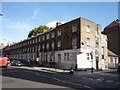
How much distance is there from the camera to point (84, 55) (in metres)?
26.5

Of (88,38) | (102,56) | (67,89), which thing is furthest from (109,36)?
(67,89)

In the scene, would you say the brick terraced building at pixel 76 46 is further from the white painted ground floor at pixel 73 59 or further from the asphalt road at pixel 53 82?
the asphalt road at pixel 53 82

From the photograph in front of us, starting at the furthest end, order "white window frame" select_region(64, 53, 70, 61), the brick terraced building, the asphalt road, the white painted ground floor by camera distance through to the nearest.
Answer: "white window frame" select_region(64, 53, 70, 61)
the brick terraced building
the white painted ground floor
the asphalt road

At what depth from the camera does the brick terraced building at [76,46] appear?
26438 mm

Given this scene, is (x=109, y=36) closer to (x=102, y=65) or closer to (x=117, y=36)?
(x=117, y=36)

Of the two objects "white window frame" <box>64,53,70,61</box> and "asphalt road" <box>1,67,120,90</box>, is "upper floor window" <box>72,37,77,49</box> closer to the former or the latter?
"white window frame" <box>64,53,70,61</box>

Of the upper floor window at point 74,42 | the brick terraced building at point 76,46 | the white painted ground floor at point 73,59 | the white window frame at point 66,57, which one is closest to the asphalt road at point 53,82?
the brick terraced building at point 76,46

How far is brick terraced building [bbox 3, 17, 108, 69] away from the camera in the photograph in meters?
26.4

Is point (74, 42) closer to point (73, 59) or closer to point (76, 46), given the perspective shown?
point (76, 46)

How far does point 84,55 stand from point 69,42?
4.63 meters

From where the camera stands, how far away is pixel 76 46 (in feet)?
88.1

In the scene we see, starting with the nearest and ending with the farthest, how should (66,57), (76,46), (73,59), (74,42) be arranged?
(76,46) → (73,59) → (74,42) → (66,57)

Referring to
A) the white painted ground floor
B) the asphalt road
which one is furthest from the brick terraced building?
the asphalt road

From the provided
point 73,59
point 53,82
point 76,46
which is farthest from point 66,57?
point 53,82
